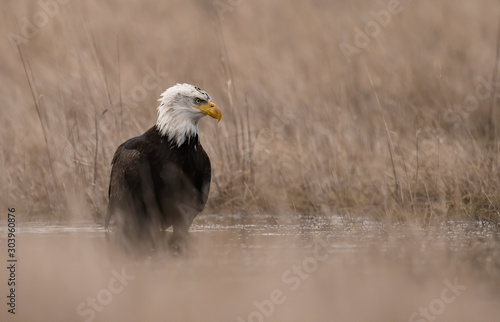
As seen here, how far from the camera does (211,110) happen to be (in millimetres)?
7254

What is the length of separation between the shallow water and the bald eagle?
24 cm

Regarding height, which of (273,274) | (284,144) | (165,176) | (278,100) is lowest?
(273,274)

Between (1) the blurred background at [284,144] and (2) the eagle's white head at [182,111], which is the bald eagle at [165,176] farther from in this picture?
(1) the blurred background at [284,144]

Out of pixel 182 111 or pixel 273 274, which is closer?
pixel 273 274

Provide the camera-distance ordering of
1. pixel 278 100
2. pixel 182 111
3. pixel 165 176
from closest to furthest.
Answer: pixel 165 176, pixel 182 111, pixel 278 100

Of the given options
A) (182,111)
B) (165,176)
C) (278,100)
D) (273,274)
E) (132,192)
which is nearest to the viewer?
(273,274)

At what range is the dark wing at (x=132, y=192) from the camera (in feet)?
23.4

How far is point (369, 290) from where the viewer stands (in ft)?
17.7

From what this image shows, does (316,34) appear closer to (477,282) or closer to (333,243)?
(333,243)

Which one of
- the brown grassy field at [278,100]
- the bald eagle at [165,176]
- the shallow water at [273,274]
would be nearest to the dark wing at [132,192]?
the bald eagle at [165,176]

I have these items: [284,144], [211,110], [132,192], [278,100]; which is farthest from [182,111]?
[278,100]

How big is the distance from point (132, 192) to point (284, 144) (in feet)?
8.69

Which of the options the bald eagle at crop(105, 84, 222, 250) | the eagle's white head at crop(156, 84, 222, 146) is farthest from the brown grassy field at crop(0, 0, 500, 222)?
the eagle's white head at crop(156, 84, 222, 146)

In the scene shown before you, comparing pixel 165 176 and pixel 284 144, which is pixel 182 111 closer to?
pixel 165 176
